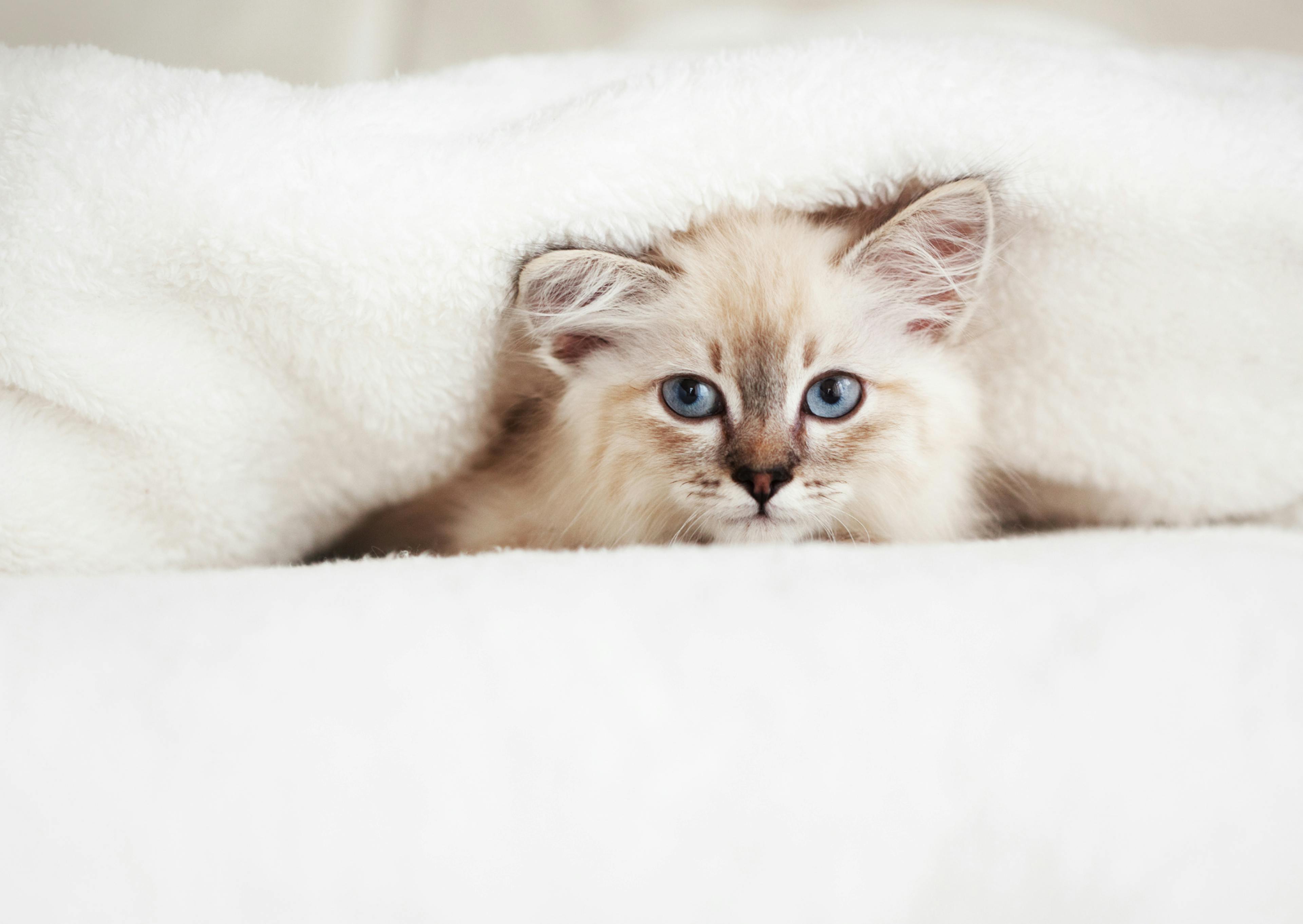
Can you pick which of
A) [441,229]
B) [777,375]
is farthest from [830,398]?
[441,229]

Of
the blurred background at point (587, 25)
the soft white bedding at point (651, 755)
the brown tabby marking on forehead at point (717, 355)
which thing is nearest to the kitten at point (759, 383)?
the brown tabby marking on forehead at point (717, 355)

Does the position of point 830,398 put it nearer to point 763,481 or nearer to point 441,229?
point 763,481

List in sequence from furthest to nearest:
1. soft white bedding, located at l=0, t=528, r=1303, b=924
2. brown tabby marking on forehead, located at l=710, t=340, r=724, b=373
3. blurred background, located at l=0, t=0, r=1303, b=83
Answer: blurred background, located at l=0, t=0, r=1303, b=83 < brown tabby marking on forehead, located at l=710, t=340, r=724, b=373 < soft white bedding, located at l=0, t=528, r=1303, b=924

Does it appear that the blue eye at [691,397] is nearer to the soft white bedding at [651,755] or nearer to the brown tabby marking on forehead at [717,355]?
the brown tabby marking on forehead at [717,355]

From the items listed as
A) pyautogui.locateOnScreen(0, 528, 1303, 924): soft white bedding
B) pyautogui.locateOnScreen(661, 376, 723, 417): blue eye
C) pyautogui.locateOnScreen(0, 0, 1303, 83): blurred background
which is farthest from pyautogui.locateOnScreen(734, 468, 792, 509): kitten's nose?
pyautogui.locateOnScreen(0, 0, 1303, 83): blurred background

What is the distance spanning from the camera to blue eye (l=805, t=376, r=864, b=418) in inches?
36.3

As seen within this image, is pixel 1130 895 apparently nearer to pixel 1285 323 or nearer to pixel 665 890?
pixel 665 890

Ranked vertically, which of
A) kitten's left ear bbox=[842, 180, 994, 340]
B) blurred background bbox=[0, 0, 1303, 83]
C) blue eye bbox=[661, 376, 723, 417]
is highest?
blurred background bbox=[0, 0, 1303, 83]

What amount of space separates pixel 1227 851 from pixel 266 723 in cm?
68

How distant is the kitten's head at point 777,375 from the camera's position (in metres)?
0.88

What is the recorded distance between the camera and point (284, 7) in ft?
4.38

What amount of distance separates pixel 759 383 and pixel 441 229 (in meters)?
0.36

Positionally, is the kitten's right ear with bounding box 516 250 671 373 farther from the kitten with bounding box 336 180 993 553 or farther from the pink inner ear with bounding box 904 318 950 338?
the pink inner ear with bounding box 904 318 950 338

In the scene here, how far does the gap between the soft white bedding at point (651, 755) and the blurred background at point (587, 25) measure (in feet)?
3.43
